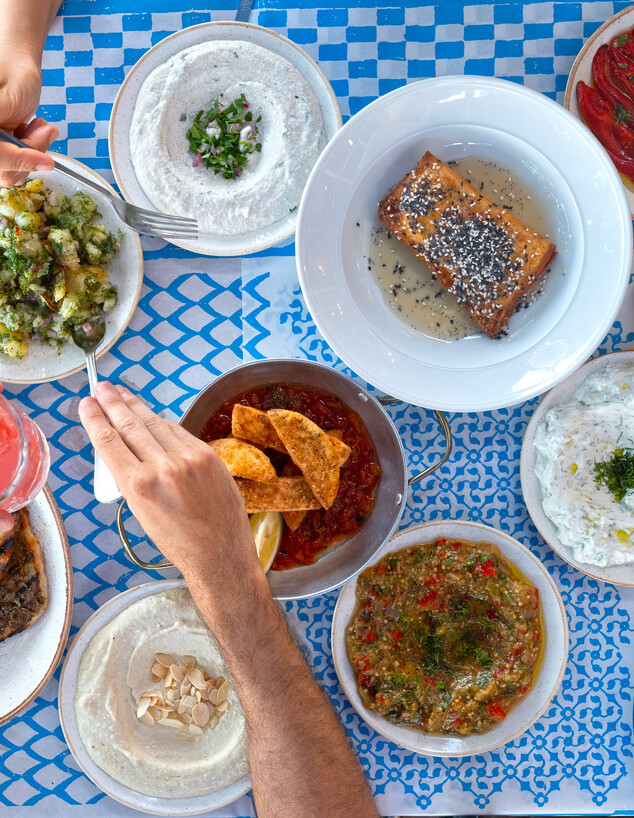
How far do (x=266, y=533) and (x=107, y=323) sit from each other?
3.34ft

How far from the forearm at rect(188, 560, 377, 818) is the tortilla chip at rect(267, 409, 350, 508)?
43 centimetres

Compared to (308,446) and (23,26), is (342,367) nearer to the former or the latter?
(308,446)

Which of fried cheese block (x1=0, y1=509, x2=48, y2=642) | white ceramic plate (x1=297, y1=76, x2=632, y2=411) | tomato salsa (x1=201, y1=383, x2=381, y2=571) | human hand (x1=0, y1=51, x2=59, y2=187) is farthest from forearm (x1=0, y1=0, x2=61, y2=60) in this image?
fried cheese block (x1=0, y1=509, x2=48, y2=642)

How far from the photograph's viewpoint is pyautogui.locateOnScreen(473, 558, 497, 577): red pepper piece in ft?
8.20

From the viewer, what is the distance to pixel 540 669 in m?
2.59

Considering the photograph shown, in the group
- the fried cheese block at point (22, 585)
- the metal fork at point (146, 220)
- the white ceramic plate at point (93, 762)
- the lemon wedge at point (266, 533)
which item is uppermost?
the metal fork at point (146, 220)

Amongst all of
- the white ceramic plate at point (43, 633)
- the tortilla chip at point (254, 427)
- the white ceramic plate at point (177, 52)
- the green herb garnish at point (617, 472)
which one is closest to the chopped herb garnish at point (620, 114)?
the white ceramic plate at point (177, 52)

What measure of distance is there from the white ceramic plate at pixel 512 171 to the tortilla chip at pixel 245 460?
1.58 feet

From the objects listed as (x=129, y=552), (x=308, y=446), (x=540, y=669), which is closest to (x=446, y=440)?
(x=308, y=446)

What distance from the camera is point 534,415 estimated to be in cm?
250

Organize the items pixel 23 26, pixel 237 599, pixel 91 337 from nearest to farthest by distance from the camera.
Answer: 1. pixel 237 599
2. pixel 23 26
3. pixel 91 337

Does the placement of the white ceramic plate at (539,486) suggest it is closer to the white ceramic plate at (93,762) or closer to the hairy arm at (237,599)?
the hairy arm at (237,599)

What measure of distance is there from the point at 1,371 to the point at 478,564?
6.62ft

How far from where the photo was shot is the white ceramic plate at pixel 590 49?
92.2 inches
